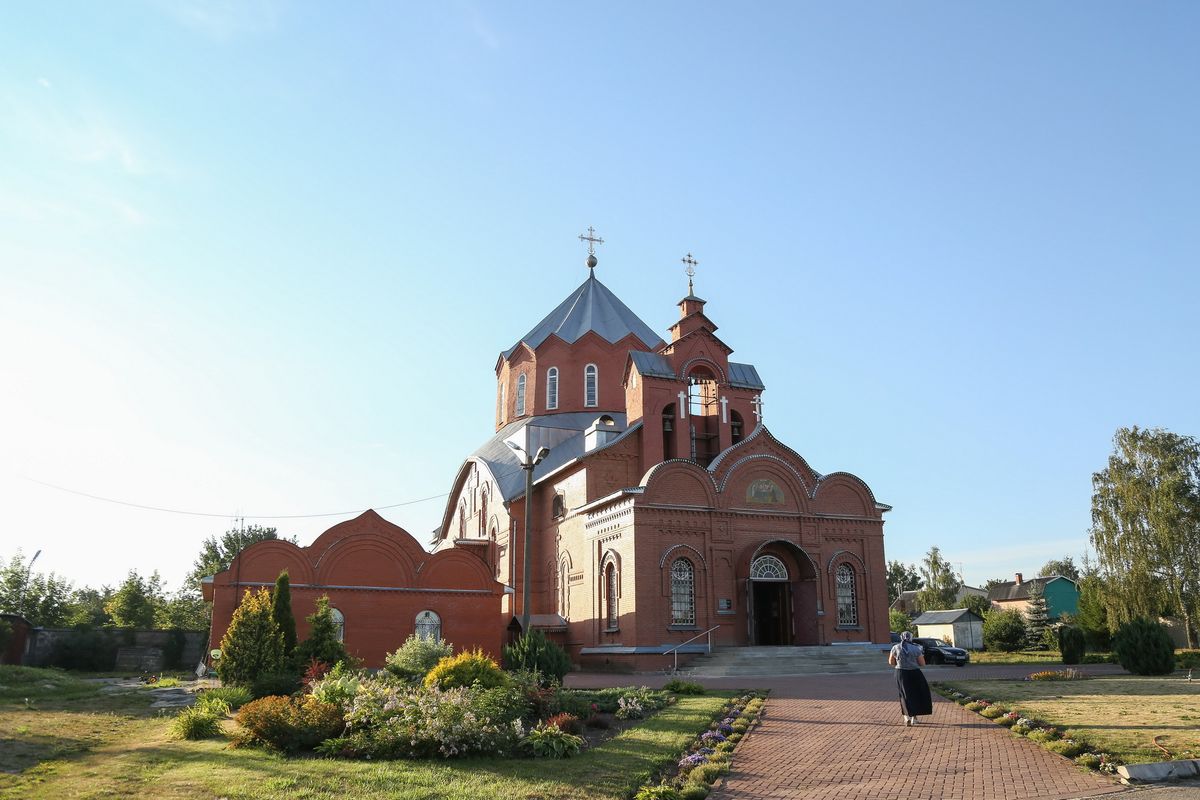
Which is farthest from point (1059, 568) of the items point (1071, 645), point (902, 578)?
point (1071, 645)

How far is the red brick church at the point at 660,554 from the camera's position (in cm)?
2612

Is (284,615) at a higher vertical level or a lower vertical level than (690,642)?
higher

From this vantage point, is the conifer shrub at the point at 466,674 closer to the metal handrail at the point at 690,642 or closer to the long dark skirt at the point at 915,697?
the long dark skirt at the point at 915,697

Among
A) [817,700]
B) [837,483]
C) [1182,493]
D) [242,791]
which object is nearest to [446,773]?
[242,791]

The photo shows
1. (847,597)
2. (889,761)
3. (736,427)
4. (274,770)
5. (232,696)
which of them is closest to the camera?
(274,770)

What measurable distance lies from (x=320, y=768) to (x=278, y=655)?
997 cm

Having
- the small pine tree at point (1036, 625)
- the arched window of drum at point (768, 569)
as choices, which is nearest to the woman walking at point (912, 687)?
the arched window of drum at point (768, 569)

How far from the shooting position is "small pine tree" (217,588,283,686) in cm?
1842

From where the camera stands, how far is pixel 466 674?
1358 centimetres

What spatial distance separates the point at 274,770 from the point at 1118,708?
1213 cm

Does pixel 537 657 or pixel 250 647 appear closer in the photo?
pixel 537 657

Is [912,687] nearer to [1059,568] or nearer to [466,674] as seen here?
[466,674]

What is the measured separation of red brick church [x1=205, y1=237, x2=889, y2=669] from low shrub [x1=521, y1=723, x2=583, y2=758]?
1464 cm

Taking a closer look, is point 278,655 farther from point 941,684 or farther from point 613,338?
point 613,338
